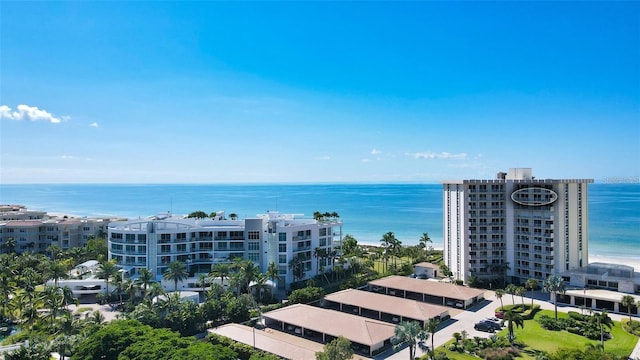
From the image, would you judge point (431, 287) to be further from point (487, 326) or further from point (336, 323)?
point (336, 323)

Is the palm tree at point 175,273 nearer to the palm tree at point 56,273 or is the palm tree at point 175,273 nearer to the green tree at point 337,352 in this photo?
the palm tree at point 56,273

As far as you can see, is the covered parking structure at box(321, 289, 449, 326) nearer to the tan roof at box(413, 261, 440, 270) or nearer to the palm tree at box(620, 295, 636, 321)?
the palm tree at box(620, 295, 636, 321)

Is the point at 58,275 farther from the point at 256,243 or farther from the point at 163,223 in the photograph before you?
the point at 256,243

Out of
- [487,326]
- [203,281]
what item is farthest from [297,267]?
[487,326]

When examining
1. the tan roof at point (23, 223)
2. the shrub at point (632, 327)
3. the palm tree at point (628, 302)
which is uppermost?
the tan roof at point (23, 223)

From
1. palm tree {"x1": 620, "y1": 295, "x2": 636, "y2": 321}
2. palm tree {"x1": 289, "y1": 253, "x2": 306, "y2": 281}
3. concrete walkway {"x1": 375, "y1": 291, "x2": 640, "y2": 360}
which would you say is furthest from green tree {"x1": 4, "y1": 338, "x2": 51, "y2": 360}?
palm tree {"x1": 620, "y1": 295, "x2": 636, "y2": 321}

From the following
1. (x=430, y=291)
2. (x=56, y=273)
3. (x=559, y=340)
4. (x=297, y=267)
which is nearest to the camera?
(x=559, y=340)

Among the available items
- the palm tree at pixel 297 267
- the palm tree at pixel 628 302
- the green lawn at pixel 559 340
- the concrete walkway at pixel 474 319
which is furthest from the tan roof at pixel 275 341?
the palm tree at pixel 628 302
